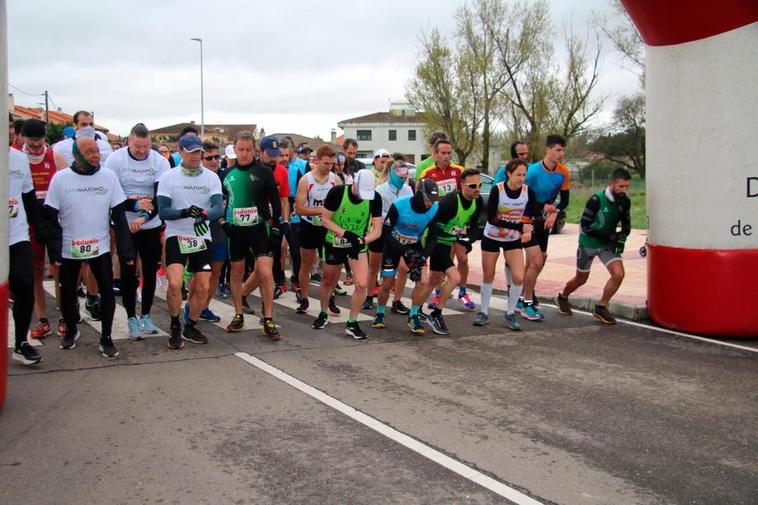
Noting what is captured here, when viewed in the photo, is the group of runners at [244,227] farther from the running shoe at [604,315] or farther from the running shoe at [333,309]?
the running shoe at [333,309]

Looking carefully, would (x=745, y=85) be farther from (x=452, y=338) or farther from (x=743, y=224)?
(x=452, y=338)

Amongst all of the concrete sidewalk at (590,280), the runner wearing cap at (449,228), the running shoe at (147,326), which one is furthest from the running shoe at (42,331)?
the concrete sidewalk at (590,280)

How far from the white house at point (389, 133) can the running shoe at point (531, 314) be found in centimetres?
8812

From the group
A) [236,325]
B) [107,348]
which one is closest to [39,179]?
[107,348]

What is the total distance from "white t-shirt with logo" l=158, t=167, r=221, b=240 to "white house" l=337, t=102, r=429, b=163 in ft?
295

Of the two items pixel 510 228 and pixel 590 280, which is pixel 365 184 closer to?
pixel 510 228

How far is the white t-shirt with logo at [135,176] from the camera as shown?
7809 mm

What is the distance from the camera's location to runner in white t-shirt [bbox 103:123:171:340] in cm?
768

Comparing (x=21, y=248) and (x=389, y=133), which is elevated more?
(x=389, y=133)

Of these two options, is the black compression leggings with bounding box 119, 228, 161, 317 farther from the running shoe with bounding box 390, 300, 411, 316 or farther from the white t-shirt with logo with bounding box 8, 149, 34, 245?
the running shoe with bounding box 390, 300, 411, 316

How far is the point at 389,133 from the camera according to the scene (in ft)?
324

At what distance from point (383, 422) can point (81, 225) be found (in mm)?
3545

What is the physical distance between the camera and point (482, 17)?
4853 centimetres

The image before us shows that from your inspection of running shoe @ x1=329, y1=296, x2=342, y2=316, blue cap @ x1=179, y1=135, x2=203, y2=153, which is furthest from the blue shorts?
running shoe @ x1=329, y1=296, x2=342, y2=316
